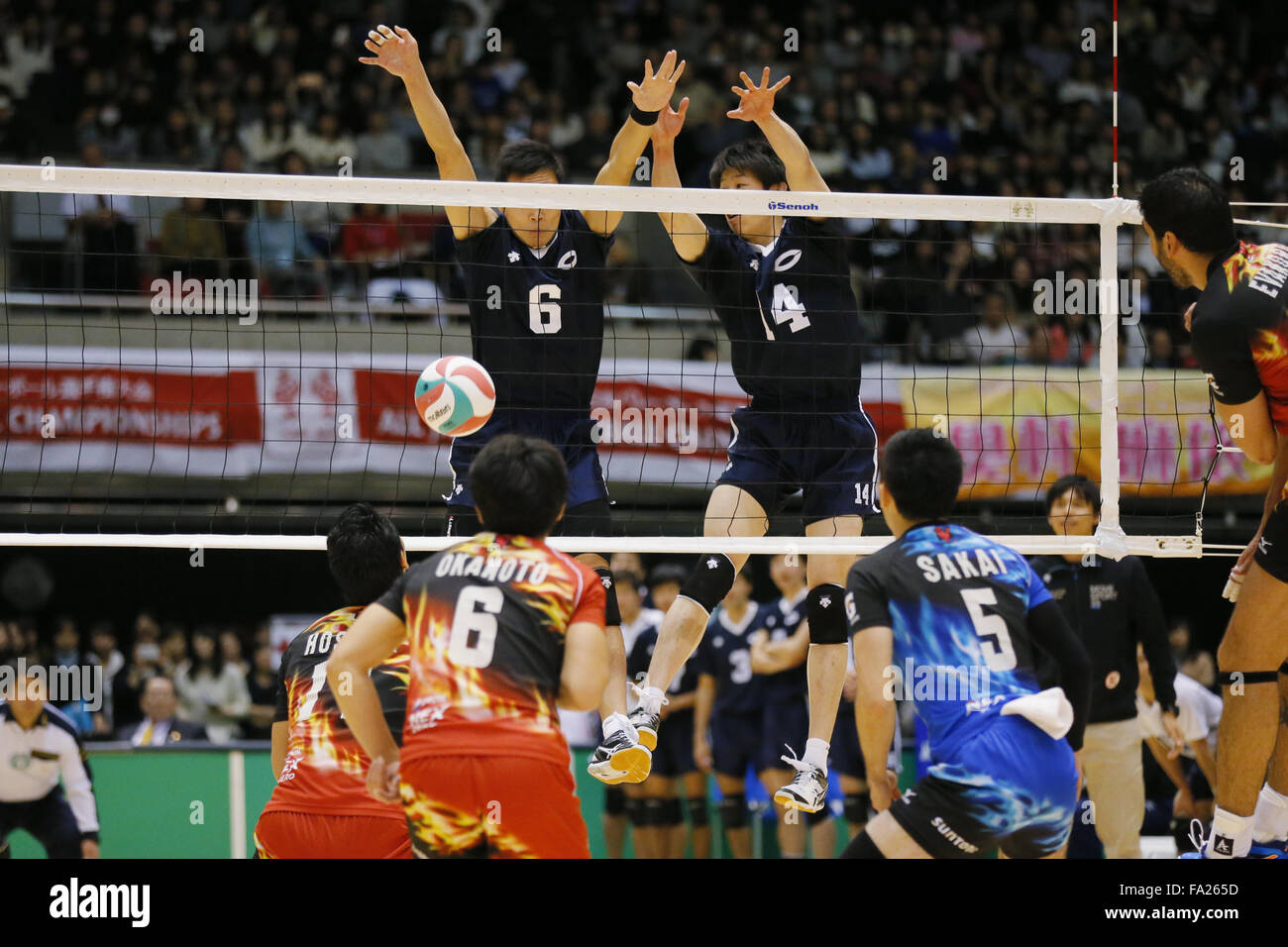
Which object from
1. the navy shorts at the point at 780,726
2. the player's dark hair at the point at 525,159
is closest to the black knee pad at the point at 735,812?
the navy shorts at the point at 780,726

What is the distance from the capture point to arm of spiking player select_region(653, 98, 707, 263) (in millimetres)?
7188

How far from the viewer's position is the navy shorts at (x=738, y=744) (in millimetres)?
10992

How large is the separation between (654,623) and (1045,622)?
6.54m

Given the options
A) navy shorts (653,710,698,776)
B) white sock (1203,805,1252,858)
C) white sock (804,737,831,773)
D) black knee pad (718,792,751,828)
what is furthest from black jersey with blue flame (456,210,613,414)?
black knee pad (718,792,751,828)

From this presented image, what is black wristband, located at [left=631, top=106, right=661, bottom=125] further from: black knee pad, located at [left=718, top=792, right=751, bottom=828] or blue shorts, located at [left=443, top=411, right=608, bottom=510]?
A: black knee pad, located at [left=718, top=792, right=751, bottom=828]

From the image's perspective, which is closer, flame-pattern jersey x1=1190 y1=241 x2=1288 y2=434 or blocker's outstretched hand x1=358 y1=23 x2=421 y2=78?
flame-pattern jersey x1=1190 y1=241 x2=1288 y2=434

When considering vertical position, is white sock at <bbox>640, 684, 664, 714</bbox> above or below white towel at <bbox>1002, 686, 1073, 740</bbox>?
below

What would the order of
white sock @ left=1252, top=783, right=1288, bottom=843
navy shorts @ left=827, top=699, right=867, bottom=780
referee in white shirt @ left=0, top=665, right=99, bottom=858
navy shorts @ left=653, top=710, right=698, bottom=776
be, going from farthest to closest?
navy shorts @ left=653, top=710, right=698, bottom=776 → navy shorts @ left=827, top=699, right=867, bottom=780 → referee in white shirt @ left=0, top=665, right=99, bottom=858 → white sock @ left=1252, top=783, right=1288, bottom=843

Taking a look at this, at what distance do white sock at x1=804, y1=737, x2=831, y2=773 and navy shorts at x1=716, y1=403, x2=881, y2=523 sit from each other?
1.13 m

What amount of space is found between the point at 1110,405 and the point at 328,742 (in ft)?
13.7

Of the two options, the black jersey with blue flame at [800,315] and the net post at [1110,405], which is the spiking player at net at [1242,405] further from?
the black jersey with blue flame at [800,315]

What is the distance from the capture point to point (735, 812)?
11.0 metres
